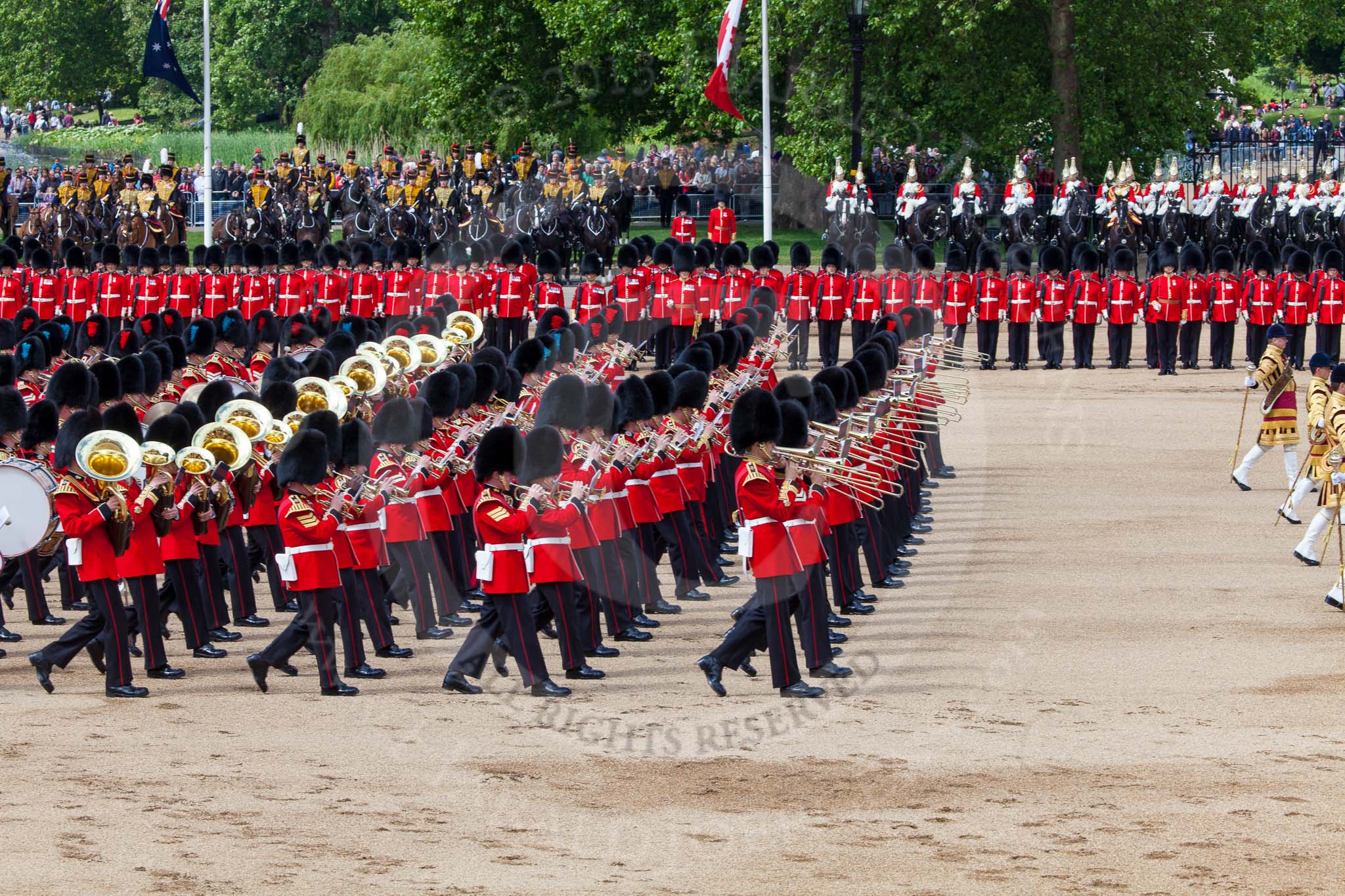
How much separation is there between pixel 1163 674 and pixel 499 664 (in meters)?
2.98

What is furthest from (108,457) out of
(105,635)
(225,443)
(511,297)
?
(511,297)

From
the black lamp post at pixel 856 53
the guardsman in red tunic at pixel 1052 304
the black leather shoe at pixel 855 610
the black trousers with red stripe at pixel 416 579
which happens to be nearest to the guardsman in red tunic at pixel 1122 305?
the guardsman in red tunic at pixel 1052 304

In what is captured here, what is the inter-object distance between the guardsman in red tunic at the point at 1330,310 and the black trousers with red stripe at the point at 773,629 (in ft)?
41.7

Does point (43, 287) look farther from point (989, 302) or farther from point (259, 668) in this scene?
point (259, 668)

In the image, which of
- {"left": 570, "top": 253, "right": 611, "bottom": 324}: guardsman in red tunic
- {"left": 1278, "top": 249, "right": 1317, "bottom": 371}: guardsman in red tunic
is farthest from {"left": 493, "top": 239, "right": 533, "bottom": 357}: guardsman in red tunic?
{"left": 1278, "top": 249, "right": 1317, "bottom": 371}: guardsman in red tunic

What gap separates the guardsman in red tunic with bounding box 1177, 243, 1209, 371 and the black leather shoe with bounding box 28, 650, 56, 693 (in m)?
14.3

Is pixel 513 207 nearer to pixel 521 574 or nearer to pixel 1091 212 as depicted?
pixel 1091 212

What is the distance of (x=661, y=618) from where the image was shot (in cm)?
1092

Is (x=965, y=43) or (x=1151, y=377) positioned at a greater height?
(x=965, y=43)

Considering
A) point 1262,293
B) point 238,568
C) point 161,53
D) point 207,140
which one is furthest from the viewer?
point 207,140

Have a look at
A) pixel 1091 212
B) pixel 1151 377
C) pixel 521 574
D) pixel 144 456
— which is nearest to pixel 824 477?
pixel 521 574

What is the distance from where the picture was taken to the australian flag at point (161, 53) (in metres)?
27.3

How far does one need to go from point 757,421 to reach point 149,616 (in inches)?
113

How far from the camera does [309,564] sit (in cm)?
913
